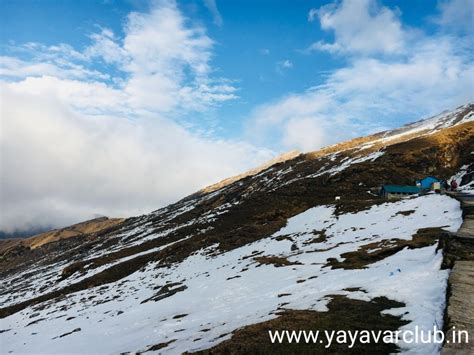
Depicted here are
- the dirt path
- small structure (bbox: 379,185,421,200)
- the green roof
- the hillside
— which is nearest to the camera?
the dirt path

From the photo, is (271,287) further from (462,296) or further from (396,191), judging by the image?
(396,191)

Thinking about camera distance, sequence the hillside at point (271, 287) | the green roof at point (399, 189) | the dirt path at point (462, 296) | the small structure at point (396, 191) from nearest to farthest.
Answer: the dirt path at point (462, 296) → the hillside at point (271, 287) → the small structure at point (396, 191) → the green roof at point (399, 189)

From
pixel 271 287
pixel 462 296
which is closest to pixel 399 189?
pixel 271 287

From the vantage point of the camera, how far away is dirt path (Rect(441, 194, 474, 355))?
10.1 m

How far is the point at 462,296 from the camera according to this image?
13.7 meters

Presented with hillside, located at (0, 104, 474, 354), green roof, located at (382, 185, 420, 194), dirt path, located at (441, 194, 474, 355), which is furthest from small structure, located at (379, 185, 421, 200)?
→ dirt path, located at (441, 194, 474, 355)

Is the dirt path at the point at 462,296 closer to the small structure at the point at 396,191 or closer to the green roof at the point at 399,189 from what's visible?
the small structure at the point at 396,191

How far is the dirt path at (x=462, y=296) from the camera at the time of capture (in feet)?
33.2

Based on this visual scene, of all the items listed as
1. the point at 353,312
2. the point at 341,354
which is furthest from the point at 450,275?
the point at 341,354

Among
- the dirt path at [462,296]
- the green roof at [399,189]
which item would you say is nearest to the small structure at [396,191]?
the green roof at [399,189]

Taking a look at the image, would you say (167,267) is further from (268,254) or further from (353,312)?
(353,312)

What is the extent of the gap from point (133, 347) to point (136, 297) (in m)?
23.2

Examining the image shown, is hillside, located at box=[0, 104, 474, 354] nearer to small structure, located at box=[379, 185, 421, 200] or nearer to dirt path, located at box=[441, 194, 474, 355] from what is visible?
dirt path, located at box=[441, 194, 474, 355]

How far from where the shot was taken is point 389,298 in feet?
53.3
